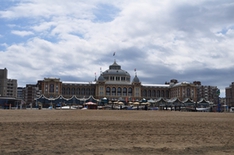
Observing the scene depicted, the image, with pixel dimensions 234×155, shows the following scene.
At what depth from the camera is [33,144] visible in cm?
1412

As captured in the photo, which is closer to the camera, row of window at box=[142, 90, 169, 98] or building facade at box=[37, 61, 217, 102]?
building facade at box=[37, 61, 217, 102]

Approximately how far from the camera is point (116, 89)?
16200 centimetres

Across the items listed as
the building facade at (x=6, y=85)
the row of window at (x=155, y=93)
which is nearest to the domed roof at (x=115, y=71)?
the row of window at (x=155, y=93)

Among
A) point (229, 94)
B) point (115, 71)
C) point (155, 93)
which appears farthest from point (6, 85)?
point (229, 94)

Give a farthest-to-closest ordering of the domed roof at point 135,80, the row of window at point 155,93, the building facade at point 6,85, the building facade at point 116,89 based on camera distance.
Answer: the row of window at point 155,93 → the domed roof at point 135,80 → the building facade at point 6,85 → the building facade at point 116,89

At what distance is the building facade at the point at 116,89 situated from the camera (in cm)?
15425

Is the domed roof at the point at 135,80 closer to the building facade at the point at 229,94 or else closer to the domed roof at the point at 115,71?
the domed roof at the point at 115,71

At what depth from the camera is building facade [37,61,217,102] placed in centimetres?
15425

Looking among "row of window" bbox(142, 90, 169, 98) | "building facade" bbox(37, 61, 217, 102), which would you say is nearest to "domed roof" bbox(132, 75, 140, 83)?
"building facade" bbox(37, 61, 217, 102)

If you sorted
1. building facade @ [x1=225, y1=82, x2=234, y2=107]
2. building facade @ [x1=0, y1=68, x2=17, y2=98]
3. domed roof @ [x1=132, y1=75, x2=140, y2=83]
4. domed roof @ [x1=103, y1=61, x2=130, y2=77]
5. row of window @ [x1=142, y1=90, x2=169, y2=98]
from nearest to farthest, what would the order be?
building facade @ [x1=0, y1=68, x2=17, y2=98] < domed roof @ [x1=132, y1=75, x2=140, y2=83] < domed roof @ [x1=103, y1=61, x2=130, y2=77] < row of window @ [x1=142, y1=90, x2=169, y2=98] < building facade @ [x1=225, y1=82, x2=234, y2=107]

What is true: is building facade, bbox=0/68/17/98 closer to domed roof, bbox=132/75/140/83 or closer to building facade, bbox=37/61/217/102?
building facade, bbox=37/61/217/102

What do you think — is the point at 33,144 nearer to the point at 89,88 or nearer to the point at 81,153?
the point at 81,153

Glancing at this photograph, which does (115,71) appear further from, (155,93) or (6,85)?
(6,85)

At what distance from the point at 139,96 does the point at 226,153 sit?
151 metres
